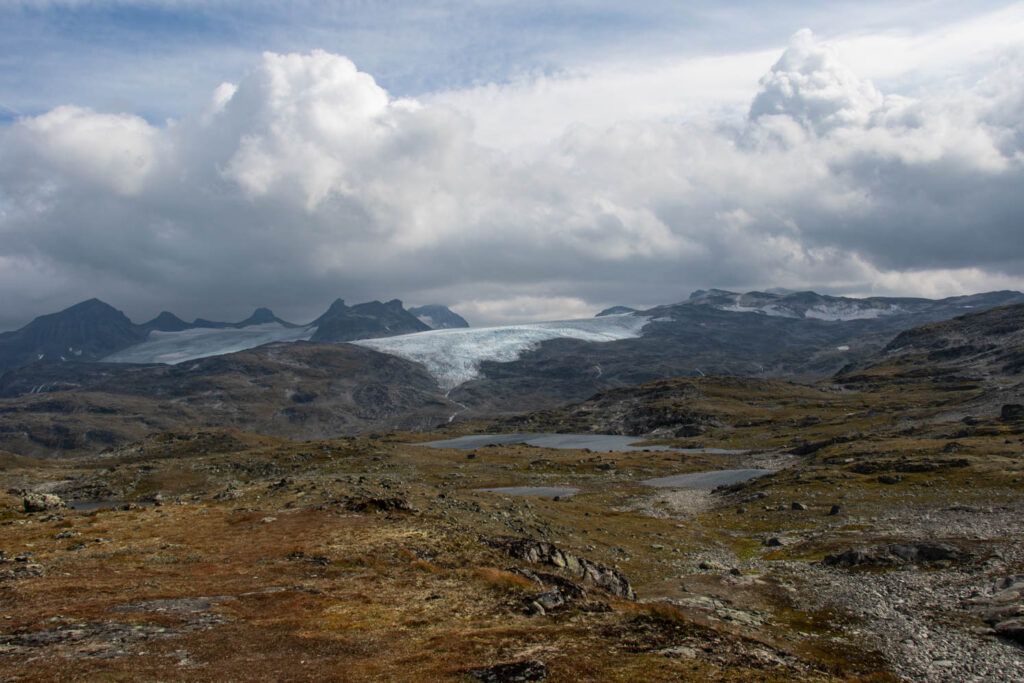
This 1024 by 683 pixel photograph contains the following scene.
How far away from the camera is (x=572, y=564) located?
48.9m

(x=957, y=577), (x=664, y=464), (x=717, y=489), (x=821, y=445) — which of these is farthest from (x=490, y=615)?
(x=821, y=445)

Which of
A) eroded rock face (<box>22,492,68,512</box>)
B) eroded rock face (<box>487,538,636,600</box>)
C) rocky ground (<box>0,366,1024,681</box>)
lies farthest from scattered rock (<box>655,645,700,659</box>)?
eroded rock face (<box>22,492,68,512</box>)

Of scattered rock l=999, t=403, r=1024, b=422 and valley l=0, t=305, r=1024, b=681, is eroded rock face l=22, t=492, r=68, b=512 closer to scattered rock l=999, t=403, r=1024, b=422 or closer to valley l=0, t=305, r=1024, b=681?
valley l=0, t=305, r=1024, b=681

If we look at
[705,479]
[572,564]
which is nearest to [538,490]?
[705,479]

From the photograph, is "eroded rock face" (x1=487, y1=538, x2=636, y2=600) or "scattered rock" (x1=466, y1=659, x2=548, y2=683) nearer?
"scattered rock" (x1=466, y1=659, x2=548, y2=683)

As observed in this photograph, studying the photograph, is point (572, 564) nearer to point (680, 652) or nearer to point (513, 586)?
point (513, 586)

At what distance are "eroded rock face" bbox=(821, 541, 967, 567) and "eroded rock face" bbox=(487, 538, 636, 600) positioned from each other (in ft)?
74.7

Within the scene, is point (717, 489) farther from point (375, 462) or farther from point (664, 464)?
point (375, 462)

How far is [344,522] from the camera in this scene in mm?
58062

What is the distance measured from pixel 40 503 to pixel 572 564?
61277 millimetres

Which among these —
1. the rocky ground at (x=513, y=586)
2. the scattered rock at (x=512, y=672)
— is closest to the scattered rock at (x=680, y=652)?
the rocky ground at (x=513, y=586)

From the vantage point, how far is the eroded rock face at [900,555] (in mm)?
55531

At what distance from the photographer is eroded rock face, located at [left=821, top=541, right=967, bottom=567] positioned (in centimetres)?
5553

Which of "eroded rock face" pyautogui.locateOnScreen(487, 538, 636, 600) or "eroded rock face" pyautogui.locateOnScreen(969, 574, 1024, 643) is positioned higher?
"eroded rock face" pyautogui.locateOnScreen(487, 538, 636, 600)
